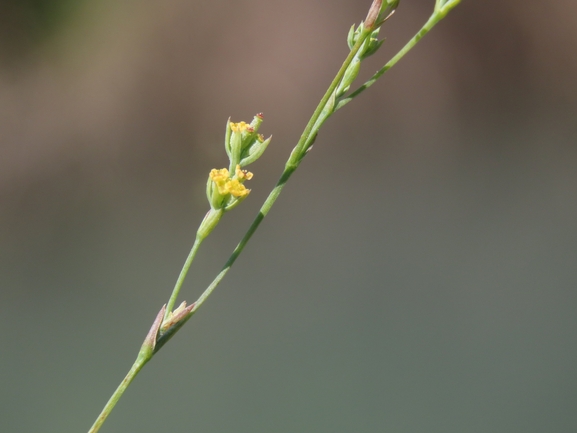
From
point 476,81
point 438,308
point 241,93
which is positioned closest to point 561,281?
point 438,308

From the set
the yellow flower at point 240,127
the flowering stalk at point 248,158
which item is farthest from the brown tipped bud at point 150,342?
the yellow flower at point 240,127

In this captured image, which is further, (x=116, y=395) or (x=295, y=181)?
(x=295, y=181)

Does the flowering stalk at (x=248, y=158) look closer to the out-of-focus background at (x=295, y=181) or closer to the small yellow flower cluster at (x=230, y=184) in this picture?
the small yellow flower cluster at (x=230, y=184)

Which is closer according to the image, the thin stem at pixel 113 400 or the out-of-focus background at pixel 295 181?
the thin stem at pixel 113 400

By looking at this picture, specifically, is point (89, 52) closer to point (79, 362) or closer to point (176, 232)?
point (176, 232)

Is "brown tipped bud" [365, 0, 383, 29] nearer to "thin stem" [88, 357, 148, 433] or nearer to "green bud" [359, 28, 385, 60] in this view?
"green bud" [359, 28, 385, 60]

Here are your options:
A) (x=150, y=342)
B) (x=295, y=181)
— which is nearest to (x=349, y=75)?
(x=150, y=342)

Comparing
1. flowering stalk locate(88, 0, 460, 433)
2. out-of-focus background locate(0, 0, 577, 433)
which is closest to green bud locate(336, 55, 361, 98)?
flowering stalk locate(88, 0, 460, 433)

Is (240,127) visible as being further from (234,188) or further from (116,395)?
(116,395)

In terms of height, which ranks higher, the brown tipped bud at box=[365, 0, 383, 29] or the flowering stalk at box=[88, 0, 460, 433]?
the brown tipped bud at box=[365, 0, 383, 29]
